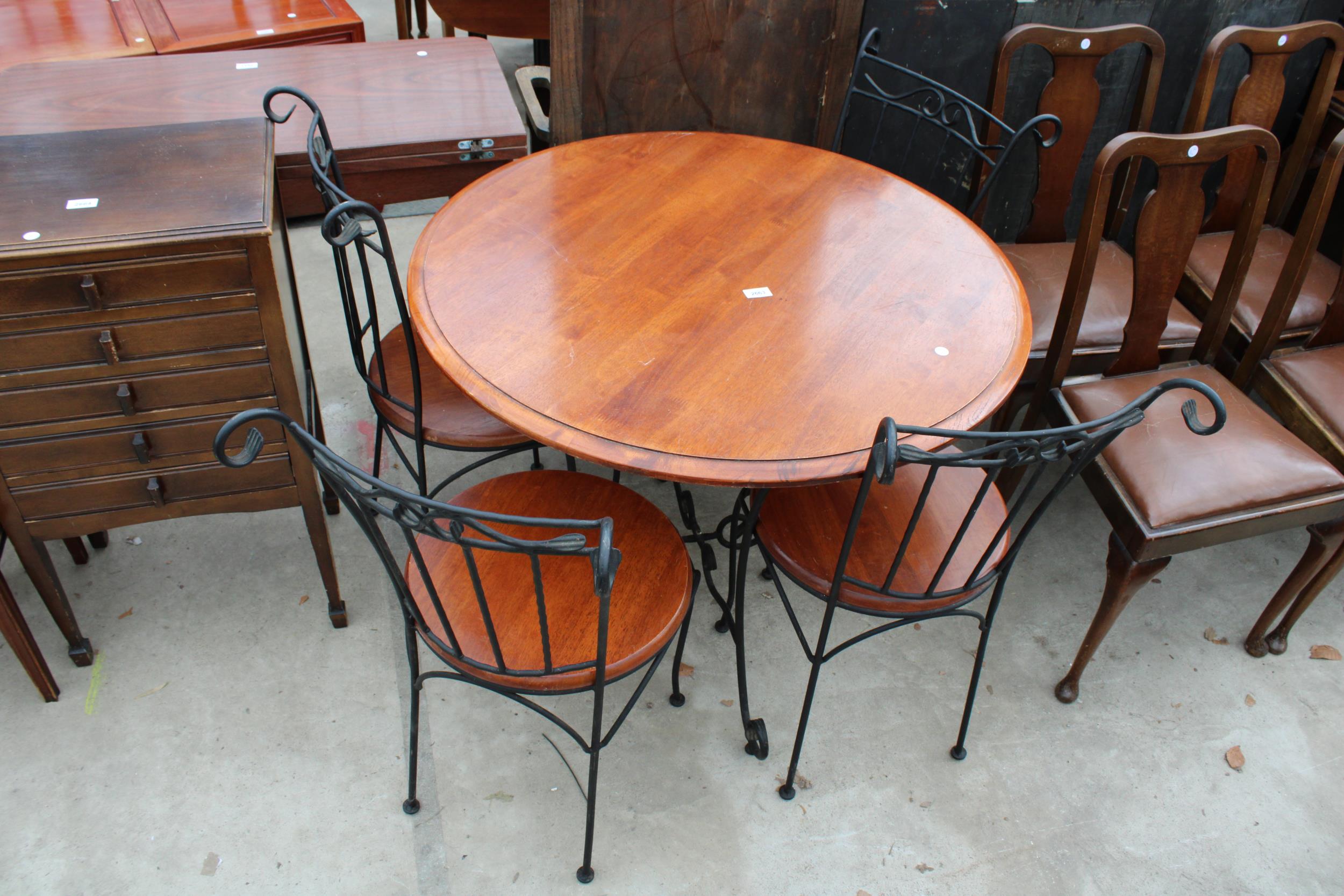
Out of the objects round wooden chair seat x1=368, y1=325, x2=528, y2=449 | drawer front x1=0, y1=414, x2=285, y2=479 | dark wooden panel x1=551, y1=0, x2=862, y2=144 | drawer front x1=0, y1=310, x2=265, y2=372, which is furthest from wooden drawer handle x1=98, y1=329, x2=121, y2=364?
dark wooden panel x1=551, y1=0, x2=862, y2=144

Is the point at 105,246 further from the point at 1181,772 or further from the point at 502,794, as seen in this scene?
the point at 1181,772

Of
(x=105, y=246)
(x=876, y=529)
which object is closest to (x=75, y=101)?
(x=105, y=246)

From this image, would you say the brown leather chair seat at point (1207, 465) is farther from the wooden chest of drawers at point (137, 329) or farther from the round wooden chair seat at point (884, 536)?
the wooden chest of drawers at point (137, 329)

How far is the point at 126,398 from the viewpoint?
1623 mm

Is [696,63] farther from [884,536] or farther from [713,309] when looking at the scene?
[884,536]

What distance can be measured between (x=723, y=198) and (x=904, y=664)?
3.84ft

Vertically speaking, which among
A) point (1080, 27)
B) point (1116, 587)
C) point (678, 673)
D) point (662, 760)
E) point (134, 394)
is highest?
point (1080, 27)

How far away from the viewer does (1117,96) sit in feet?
9.52

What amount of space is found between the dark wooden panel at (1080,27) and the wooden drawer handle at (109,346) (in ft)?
6.97

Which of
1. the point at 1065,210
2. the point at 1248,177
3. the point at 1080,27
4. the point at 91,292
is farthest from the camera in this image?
the point at 1080,27

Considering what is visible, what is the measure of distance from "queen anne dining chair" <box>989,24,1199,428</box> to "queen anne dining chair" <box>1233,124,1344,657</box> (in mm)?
181

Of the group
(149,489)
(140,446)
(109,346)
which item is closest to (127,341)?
(109,346)

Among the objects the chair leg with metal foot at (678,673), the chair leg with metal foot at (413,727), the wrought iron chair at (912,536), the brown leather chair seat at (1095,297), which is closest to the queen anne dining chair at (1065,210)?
the brown leather chair seat at (1095,297)

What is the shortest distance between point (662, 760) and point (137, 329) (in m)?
1.32
